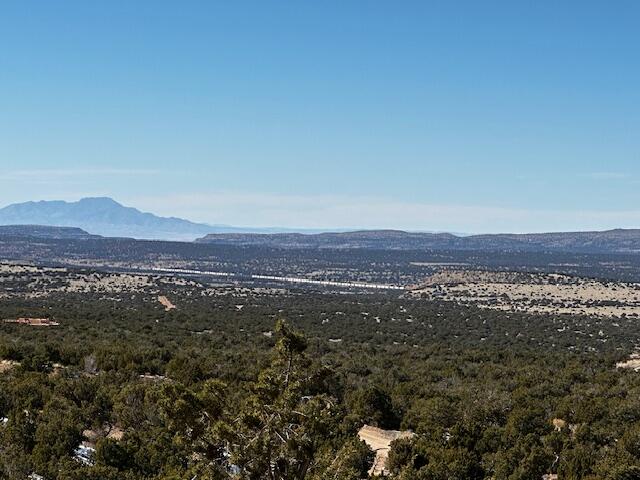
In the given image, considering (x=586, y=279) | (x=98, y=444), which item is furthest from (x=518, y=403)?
(x=586, y=279)

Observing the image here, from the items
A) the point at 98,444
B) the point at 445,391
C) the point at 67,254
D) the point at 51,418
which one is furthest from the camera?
the point at 67,254

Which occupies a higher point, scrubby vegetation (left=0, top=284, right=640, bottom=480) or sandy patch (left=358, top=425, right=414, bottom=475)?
scrubby vegetation (left=0, top=284, right=640, bottom=480)

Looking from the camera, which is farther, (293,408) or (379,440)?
(379,440)

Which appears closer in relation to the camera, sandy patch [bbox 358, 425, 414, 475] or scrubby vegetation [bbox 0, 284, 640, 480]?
scrubby vegetation [bbox 0, 284, 640, 480]

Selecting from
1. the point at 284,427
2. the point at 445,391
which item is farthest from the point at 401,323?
the point at 284,427

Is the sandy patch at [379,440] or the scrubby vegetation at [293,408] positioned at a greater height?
the scrubby vegetation at [293,408]

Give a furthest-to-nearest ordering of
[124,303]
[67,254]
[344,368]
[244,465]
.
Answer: [67,254]
[124,303]
[344,368]
[244,465]

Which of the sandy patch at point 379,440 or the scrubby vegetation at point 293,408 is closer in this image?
the scrubby vegetation at point 293,408

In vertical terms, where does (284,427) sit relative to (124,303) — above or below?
above

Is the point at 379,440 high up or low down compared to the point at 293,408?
down

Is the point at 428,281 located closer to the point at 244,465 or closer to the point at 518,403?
the point at 518,403

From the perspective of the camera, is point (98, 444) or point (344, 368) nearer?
point (98, 444)
